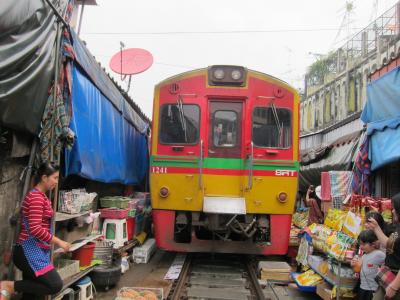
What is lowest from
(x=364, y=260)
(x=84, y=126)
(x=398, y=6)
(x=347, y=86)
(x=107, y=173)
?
(x=364, y=260)

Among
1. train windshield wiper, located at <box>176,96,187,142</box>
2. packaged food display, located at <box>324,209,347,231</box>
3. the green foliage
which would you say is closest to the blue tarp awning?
packaged food display, located at <box>324,209,347,231</box>

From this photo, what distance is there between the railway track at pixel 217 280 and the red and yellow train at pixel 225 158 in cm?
41

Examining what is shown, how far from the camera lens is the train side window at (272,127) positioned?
738cm

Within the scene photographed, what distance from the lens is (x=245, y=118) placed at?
24.2 feet

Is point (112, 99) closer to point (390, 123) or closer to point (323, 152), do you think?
point (390, 123)

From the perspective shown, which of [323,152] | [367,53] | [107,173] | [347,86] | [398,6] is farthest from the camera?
A: [347,86]

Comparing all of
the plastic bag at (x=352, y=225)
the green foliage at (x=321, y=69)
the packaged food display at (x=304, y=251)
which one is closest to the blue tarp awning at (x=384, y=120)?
the plastic bag at (x=352, y=225)

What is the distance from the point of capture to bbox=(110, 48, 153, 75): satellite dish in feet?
35.7

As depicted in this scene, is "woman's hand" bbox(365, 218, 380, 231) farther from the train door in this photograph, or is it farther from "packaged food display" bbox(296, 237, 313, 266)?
the train door

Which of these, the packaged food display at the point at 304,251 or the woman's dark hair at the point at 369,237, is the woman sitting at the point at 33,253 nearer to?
the woman's dark hair at the point at 369,237

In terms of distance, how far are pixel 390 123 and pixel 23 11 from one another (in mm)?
5152

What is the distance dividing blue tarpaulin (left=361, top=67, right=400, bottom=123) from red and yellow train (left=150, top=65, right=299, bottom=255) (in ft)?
4.08

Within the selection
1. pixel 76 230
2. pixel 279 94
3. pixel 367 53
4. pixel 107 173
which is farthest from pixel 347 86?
pixel 76 230

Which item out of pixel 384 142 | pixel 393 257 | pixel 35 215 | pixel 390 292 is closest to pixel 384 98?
pixel 384 142
